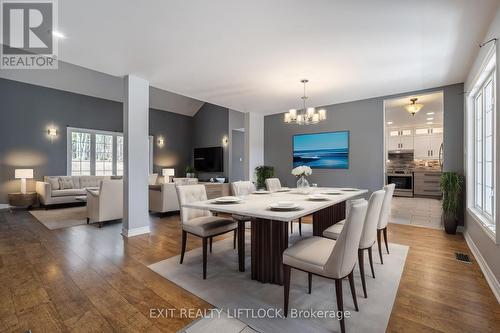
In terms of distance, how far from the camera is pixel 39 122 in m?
6.47

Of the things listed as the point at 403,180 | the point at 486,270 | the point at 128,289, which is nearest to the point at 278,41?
the point at 128,289

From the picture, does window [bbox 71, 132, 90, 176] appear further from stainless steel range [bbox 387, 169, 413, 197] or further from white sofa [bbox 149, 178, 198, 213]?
stainless steel range [bbox 387, 169, 413, 197]

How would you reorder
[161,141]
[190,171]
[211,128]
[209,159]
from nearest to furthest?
[161,141] → [209,159] → [211,128] → [190,171]

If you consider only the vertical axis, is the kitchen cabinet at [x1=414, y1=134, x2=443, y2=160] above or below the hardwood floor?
above

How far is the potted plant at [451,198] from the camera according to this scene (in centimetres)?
387

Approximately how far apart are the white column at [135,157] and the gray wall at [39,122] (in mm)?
4445

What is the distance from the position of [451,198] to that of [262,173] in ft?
13.2

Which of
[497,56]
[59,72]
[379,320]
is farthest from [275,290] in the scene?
[59,72]

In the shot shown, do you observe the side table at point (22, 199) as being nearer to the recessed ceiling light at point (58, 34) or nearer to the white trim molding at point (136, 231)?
the white trim molding at point (136, 231)

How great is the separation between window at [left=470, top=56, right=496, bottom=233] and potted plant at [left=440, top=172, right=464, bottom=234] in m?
0.41

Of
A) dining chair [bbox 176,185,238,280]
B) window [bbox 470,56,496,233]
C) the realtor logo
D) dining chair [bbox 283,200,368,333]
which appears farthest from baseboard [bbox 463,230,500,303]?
the realtor logo

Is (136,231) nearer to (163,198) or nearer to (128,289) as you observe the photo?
(163,198)

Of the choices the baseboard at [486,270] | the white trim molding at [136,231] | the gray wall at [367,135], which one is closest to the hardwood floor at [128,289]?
the baseboard at [486,270]

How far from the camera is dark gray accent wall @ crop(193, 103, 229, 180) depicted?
8.85m
